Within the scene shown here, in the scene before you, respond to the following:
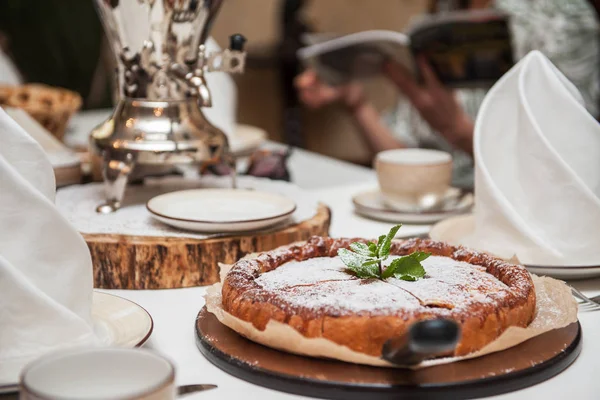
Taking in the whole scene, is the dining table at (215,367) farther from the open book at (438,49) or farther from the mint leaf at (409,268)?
the open book at (438,49)

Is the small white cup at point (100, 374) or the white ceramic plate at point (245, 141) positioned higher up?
the small white cup at point (100, 374)

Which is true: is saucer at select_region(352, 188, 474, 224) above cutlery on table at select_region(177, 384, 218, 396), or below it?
below

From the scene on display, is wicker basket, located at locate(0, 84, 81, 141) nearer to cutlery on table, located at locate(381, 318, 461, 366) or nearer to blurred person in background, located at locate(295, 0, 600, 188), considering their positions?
blurred person in background, located at locate(295, 0, 600, 188)

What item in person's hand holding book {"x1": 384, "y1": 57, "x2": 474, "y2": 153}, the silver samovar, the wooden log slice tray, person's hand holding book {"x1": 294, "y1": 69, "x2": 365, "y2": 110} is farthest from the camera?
person's hand holding book {"x1": 294, "y1": 69, "x2": 365, "y2": 110}

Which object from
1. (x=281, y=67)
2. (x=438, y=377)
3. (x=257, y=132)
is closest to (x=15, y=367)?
(x=438, y=377)

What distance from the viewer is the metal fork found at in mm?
1004

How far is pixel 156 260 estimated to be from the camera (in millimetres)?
1130

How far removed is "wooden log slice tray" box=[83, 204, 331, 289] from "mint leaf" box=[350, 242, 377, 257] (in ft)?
0.86

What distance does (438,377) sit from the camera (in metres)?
0.75

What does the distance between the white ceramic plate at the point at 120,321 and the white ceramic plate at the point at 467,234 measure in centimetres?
51

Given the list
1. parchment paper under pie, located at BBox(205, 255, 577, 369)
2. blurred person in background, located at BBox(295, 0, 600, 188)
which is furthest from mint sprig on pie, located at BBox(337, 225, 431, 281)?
blurred person in background, located at BBox(295, 0, 600, 188)

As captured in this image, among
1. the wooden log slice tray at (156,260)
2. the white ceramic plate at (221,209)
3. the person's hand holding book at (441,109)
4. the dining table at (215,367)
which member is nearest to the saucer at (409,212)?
the dining table at (215,367)

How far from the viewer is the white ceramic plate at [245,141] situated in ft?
6.46

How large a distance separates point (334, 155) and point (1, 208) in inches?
174
